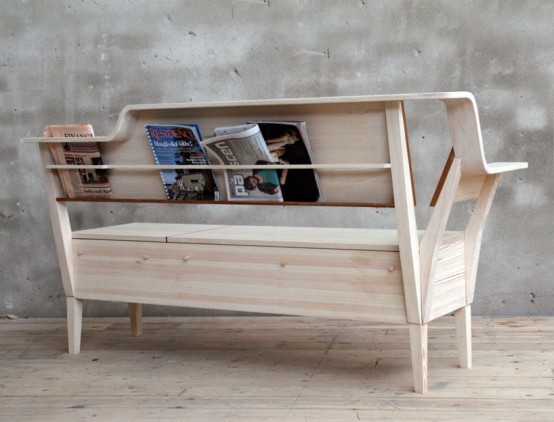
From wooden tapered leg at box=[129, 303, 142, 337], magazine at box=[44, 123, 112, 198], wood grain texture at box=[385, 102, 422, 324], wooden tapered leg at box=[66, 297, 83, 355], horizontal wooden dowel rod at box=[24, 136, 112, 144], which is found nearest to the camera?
wood grain texture at box=[385, 102, 422, 324]

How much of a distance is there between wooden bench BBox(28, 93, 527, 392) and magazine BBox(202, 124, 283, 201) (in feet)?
0.29

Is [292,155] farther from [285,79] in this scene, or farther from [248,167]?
[285,79]

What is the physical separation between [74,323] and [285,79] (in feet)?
5.14

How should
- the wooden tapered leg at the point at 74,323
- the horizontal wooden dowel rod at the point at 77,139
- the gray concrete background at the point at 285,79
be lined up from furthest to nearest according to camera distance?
the gray concrete background at the point at 285,79, the wooden tapered leg at the point at 74,323, the horizontal wooden dowel rod at the point at 77,139

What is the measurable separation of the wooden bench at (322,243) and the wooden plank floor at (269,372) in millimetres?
183

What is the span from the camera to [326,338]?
150 inches

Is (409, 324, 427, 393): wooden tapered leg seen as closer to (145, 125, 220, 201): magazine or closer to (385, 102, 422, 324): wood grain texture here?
(385, 102, 422, 324): wood grain texture

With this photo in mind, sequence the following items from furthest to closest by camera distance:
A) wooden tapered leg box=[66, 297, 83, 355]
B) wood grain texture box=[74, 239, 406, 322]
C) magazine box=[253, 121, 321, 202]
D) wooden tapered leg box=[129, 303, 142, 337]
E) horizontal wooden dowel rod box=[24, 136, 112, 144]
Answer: wooden tapered leg box=[129, 303, 142, 337], wooden tapered leg box=[66, 297, 83, 355], horizontal wooden dowel rod box=[24, 136, 112, 144], wood grain texture box=[74, 239, 406, 322], magazine box=[253, 121, 321, 202]

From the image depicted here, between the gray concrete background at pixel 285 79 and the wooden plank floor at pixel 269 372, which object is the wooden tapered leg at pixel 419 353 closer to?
the wooden plank floor at pixel 269 372

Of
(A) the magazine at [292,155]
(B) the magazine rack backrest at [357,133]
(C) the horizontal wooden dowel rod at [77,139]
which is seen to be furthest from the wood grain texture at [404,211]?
(C) the horizontal wooden dowel rod at [77,139]

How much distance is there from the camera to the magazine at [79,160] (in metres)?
3.27

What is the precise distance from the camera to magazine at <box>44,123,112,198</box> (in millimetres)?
3266

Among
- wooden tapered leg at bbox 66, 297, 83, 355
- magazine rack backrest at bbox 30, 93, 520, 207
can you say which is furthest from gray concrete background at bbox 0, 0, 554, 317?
magazine rack backrest at bbox 30, 93, 520, 207

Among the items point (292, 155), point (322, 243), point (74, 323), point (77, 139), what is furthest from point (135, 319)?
point (292, 155)
